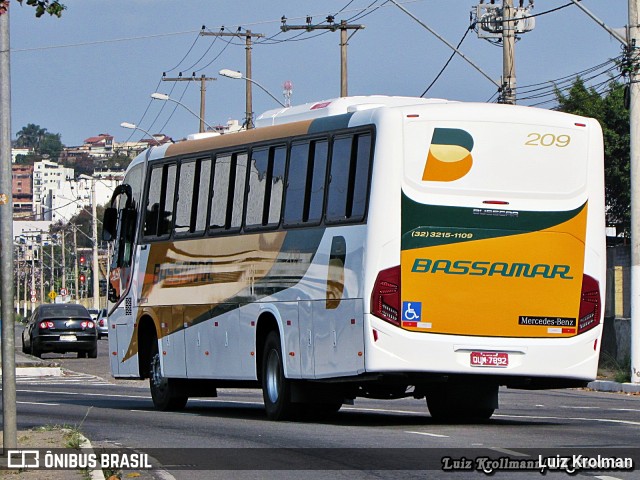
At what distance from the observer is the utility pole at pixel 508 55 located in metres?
35.7

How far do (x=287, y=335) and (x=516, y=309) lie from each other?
3.14m

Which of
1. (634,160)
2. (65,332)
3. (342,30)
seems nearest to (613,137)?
(342,30)

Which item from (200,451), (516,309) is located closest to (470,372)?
(516,309)

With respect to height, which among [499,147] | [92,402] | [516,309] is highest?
[499,147]

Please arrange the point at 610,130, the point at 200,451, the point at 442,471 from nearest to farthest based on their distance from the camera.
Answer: the point at 442,471
the point at 200,451
the point at 610,130

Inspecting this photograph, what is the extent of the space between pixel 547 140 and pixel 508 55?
1839 centimetres

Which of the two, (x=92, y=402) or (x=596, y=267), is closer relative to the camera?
(x=596, y=267)

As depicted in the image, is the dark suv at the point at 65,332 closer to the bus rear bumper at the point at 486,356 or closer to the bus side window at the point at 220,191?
the bus side window at the point at 220,191

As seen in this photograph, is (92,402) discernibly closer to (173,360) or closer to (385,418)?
(173,360)

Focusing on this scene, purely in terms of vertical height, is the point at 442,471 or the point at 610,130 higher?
the point at 610,130

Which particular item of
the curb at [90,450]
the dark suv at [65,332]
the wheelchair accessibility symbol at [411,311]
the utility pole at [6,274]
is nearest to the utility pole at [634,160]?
the wheelchair accessibility symbol at [411,311]

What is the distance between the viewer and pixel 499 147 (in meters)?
17.9

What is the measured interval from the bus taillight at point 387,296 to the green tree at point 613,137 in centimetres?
4504

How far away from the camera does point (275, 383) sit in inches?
783
